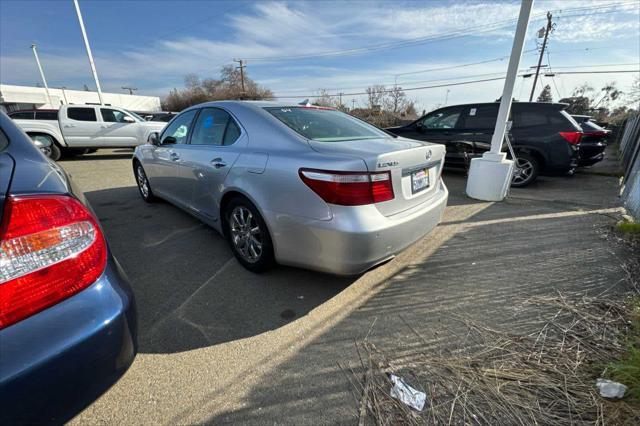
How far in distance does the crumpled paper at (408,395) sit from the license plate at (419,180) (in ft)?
4.53

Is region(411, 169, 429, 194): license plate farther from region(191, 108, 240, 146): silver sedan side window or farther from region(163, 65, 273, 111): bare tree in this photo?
region(163, 65, 273, 111): bare tree

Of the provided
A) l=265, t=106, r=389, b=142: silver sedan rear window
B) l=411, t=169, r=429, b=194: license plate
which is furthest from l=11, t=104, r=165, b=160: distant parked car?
l=411, t=169, r=429, b=194: license plate

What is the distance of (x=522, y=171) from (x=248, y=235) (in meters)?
6.13

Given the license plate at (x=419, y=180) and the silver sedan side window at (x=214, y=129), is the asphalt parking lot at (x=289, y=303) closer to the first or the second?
the license plate at (x=419, y=180)

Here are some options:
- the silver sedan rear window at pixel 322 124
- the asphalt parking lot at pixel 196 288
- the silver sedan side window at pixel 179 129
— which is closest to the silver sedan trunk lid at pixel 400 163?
the silver sedan rear window at pixel 322 124

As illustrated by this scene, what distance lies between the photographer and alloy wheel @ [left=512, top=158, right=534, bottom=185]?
6.18 meters

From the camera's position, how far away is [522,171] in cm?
627

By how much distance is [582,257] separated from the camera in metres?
3.11

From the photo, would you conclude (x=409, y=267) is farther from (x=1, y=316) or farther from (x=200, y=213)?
(x=1, y=316)

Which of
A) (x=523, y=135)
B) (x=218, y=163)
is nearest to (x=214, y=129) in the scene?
(x=218, y=163)

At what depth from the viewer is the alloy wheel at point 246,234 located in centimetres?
265

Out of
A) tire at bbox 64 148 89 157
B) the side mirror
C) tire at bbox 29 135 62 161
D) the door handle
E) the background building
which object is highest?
the background building

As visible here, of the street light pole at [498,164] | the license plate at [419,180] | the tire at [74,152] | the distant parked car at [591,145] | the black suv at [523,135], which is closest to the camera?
the license plate at [419,180]

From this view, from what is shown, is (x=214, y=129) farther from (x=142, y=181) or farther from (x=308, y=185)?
(x=142, y=181)
